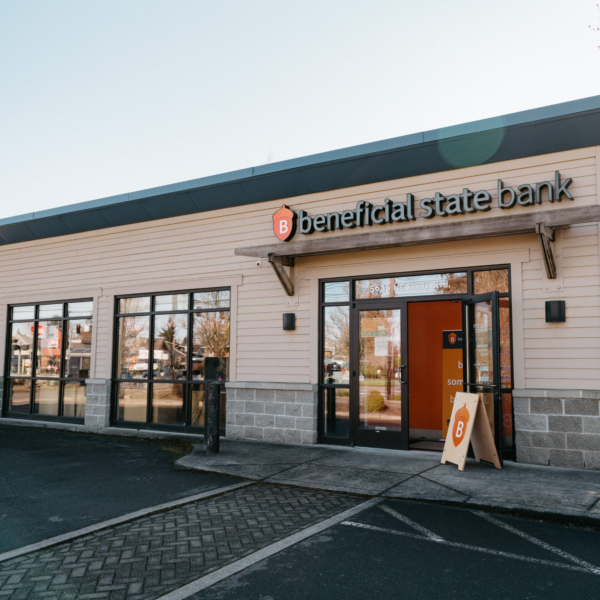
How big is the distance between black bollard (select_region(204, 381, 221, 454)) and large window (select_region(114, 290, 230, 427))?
4.67 ft

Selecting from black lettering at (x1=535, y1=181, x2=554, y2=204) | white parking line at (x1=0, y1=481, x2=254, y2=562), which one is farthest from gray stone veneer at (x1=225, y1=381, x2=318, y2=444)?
black lettering at (x1=535, y1=181, x2=554, y2=204)

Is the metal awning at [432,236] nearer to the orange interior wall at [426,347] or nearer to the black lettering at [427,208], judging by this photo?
the black lettering at [427,208]

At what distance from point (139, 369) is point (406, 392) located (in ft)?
19.4

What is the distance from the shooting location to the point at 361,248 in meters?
8.55

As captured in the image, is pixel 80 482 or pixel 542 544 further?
pixel 80 482

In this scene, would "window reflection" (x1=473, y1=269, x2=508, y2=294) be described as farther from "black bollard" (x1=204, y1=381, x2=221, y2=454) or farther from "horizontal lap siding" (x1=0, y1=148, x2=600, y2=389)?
"black bollard" (x1=204, y1=381, x2=221, y2=454)

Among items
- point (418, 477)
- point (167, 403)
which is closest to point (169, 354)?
point (167, 403)

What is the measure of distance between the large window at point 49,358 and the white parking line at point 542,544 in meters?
9.60

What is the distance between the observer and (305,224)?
9.39 meters

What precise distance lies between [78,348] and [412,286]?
8.09 m

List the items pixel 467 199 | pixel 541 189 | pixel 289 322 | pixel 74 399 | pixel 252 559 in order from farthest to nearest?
pixel 74 399 < pixel 289 322 < pixel 467 199 < pixel 541 189 < pixel 252 559

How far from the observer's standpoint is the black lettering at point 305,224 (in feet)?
30.5

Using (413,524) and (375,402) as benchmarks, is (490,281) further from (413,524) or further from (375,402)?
(413,524)

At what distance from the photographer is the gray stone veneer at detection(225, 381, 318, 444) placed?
916 centimetres
